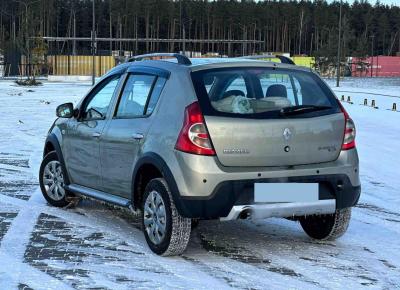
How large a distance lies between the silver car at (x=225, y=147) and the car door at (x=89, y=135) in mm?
169

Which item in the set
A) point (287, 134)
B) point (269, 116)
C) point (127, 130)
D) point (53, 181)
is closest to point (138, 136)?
point (127, 130)

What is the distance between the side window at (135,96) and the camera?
557 cm

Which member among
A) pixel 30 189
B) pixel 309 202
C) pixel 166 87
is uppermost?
pixel 166 87

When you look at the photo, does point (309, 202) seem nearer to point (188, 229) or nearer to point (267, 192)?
point (267, 192)

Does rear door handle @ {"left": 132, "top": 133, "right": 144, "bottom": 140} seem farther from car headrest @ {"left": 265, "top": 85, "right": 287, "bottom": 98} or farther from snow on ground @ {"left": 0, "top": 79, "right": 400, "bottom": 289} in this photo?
car headrest @ {"left": 265, "top": 85, "right": 287, "bottom": 98}

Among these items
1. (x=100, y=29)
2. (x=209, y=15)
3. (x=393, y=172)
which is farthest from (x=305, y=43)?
(x=393, y=172)

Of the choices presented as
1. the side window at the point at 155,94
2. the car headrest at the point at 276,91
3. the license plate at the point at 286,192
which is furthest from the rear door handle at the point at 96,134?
the license plate at the point at 286,192

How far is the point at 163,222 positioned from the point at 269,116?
4.03ft

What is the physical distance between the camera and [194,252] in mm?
5363

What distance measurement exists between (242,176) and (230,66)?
3.28ft

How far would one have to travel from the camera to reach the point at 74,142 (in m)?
6.56

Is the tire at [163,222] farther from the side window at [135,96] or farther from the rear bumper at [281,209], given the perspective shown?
the side window at [135,96]

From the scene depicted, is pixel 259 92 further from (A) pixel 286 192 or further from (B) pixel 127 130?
(B) pixel 127 130

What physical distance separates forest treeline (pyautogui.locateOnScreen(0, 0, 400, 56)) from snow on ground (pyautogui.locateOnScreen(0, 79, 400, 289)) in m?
95.2
